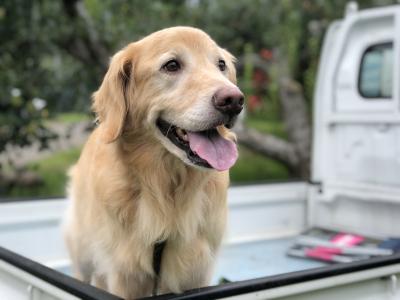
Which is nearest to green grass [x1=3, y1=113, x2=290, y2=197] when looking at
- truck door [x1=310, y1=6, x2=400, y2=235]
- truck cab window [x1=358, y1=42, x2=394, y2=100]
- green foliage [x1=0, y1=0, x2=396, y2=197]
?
green foliage [x1=0, y1=0, x2=396, y2=197]

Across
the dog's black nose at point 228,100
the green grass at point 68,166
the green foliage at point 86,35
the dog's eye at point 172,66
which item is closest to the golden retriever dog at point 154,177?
the dog's eye at point 172,66

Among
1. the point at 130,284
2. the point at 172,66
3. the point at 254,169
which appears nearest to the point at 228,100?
the point at 172,66

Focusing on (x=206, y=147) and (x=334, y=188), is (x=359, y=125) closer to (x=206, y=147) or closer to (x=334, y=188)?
(x=334, y=188)

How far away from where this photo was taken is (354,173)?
4062mm

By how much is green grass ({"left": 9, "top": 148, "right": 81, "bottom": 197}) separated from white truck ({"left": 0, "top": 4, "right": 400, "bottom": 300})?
4097mm

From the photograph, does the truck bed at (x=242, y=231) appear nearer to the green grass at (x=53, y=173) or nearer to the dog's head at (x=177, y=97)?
the dog's head at (x=177, y=97)

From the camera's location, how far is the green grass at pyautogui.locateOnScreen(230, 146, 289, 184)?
998cm

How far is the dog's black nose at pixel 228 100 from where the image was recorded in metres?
1.90

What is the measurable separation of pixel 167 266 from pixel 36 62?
4.25 meters

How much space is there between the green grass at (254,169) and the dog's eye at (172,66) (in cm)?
778

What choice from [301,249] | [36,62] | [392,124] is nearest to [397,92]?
[392,124]

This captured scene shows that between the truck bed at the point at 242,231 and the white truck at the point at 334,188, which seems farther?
the white truck at the point at 334,188

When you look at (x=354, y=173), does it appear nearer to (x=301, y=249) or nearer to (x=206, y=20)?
(x=301, y=249)

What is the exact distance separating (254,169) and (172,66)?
26.6ft
